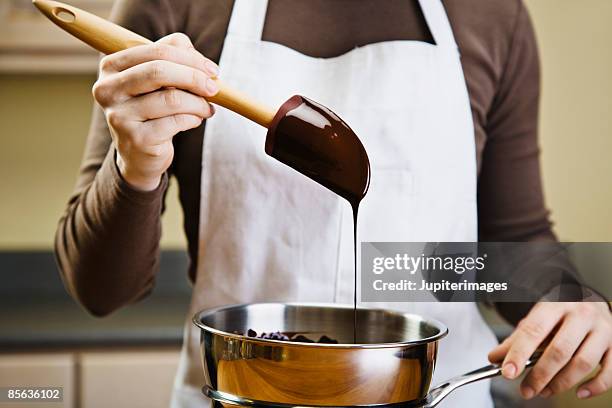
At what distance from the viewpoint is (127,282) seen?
30.9 inches

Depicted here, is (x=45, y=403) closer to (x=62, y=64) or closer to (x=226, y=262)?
(x=226, y=262)

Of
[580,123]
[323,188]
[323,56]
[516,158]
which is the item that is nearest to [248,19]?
[323,56]

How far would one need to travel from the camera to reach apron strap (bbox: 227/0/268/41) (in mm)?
800

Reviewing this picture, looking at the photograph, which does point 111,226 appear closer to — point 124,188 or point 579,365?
point 124,188

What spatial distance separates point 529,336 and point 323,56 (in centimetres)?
35

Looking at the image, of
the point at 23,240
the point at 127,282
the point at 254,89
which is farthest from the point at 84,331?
the point at 254,89

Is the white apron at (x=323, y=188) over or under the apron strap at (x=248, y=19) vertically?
under

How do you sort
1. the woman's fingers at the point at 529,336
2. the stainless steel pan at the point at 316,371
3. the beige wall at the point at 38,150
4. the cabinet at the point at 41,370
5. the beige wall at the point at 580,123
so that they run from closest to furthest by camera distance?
the stainless steel pan at the point at 316,371 → the woman's fingers at the point at 529,336 → the beige wall at the point at 580,123 → the cabinet at the point at 41,370 → the beige wall at the point at 38,150

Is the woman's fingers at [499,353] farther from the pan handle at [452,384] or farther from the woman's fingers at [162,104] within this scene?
the woman's fingers at [162,104]

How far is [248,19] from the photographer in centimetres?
80

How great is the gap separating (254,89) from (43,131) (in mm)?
1004

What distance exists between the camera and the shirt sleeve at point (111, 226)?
695mm
